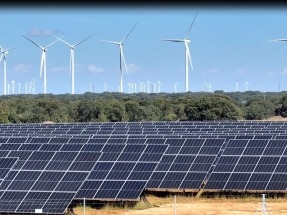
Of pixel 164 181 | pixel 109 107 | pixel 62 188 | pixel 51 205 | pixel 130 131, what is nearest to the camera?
pixel 51 205

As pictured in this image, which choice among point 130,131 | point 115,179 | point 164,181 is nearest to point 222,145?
point 164,181

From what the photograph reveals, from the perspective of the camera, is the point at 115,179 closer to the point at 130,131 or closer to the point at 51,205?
the point at 51,205

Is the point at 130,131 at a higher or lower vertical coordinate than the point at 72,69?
lower

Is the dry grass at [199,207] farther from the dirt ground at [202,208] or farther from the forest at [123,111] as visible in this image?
the forest at [123,111]

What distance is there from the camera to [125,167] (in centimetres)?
2811

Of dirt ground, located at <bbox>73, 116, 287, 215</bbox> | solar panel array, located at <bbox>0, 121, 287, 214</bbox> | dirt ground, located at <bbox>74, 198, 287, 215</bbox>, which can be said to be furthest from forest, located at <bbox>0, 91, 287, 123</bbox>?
dirt ground, located at <bbox>74, 198, 287, 215</bbox>

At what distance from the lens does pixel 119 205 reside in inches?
1053

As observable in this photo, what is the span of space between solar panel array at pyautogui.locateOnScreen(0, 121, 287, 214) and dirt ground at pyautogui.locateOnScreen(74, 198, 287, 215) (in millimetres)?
629

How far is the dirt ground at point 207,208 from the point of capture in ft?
83.6

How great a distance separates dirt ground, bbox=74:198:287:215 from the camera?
25484 mm

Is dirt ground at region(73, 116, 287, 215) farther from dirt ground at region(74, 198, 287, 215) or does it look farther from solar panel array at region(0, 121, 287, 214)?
solar panel array at region(0, 121, 287, 214)

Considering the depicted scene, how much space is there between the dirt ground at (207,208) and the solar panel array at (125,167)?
2.06 feet

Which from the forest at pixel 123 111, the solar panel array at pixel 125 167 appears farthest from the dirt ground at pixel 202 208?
the forest at pixel 123 111

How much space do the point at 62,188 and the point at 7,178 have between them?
311cm
